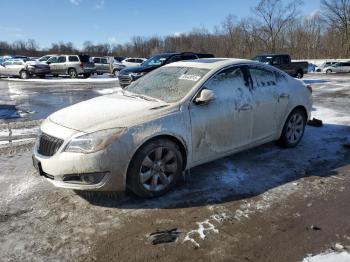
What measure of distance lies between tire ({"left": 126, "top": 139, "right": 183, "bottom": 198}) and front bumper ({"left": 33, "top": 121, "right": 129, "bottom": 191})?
0.13 metres

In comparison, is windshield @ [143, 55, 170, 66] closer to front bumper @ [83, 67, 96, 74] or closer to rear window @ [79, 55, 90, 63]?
front bumper @ [83, 67, 96, 74]

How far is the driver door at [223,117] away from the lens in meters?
4.63

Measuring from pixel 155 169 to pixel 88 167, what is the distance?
2.60 feet

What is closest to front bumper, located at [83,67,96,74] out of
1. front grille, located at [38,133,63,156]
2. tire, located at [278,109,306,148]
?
tire, located at [278,109,306,148]

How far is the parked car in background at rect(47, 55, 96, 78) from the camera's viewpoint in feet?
91.0

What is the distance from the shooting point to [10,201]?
14.1ft

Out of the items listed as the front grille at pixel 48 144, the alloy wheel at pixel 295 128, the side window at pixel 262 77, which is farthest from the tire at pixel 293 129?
the front grille at pixel 48 144

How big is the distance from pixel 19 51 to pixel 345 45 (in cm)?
9043

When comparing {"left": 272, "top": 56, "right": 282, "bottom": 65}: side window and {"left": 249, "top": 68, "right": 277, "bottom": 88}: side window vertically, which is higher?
{"left": 272, "top": 56, "right": 282, "bottom": 65}: side window

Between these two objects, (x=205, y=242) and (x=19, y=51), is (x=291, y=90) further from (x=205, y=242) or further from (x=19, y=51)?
(x=19, y=51)

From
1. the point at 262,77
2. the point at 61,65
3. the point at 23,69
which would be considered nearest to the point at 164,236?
the point at 262,77

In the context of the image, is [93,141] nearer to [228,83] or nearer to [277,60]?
[228,83]

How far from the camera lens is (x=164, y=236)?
11.6 ft

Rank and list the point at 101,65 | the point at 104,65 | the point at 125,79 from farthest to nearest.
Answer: the point at 104,65, the point at 101,65, the point at 125,79
